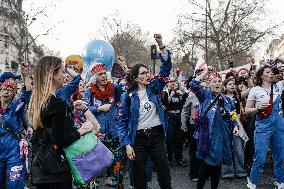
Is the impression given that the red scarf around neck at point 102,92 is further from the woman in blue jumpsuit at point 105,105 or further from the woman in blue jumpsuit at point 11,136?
the woman in blue jumpsuit at point 11,136

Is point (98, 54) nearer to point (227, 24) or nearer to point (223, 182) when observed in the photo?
point (223, 182)

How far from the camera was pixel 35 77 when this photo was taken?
3633 millimetres

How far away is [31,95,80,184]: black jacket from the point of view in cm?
341

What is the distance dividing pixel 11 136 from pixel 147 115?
1947 millimetres

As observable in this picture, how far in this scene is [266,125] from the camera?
21.8ft

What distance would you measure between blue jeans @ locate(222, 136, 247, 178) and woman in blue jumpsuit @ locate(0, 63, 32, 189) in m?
4.19

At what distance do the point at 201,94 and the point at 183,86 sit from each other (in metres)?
4.95

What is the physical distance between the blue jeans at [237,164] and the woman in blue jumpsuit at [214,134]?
93.0 inches

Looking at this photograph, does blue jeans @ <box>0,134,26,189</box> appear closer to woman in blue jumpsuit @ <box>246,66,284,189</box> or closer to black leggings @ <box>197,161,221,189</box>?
black leggings @ <box>197,161,221,189</box>

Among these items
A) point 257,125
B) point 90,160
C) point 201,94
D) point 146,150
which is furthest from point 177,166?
point 90,160

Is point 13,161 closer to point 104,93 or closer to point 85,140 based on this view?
point 104,93

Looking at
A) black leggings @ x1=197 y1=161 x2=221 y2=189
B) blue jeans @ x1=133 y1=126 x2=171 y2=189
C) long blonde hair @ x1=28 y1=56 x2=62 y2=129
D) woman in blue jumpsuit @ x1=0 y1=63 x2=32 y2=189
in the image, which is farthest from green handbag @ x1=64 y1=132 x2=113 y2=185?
black leggings @ x1=197 y1=161 x2=221 y2=189

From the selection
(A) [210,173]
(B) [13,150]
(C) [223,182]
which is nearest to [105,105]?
(B) [13,150]

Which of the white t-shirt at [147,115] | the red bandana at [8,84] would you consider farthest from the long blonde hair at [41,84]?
the red bandana at [8,84]
